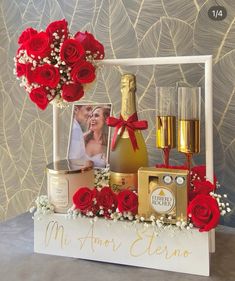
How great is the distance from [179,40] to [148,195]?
56 centimetres

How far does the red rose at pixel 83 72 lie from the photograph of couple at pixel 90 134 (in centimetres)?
32

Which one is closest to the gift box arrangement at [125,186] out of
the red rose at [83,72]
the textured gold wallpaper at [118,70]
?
the red rose at [83,72]

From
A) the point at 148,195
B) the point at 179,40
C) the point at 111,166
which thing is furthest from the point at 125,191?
the point at 179,40

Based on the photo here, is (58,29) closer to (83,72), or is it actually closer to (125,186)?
(83,72)

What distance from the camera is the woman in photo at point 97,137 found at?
51.7 inches

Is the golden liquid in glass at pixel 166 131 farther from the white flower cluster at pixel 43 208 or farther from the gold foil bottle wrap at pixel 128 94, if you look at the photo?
the white flower cluster at pixel 43 208

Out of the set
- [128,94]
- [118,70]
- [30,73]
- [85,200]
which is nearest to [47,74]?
[30,73]

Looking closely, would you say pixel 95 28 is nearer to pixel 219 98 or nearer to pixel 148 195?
pixel 219 98

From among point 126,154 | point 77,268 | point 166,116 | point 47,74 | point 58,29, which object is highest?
point 58,29

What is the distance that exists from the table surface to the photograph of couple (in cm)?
36

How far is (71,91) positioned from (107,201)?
290 millimetres

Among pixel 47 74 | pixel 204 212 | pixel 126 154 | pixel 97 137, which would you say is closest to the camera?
pixel 204 212

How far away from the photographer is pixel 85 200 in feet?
3.14

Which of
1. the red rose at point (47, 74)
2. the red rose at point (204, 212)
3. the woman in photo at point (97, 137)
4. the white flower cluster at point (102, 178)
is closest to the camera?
the red rose at point (204, 212)
